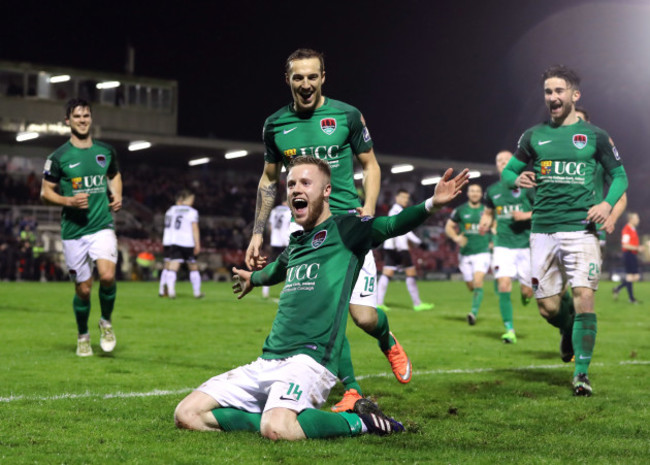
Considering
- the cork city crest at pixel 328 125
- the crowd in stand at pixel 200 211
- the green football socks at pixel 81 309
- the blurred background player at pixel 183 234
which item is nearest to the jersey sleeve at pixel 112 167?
the green football socks at pixel 81 309

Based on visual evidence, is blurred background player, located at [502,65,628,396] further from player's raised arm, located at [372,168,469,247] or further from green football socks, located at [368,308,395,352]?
player's raised arm, located at [372,168,469,247]

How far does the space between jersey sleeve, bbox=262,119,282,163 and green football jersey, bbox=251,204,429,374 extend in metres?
1.34

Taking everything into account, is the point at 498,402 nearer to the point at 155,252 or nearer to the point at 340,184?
the point at 340,184

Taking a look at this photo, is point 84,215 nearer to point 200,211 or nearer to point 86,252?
point 86,252

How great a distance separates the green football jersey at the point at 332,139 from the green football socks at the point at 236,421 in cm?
169

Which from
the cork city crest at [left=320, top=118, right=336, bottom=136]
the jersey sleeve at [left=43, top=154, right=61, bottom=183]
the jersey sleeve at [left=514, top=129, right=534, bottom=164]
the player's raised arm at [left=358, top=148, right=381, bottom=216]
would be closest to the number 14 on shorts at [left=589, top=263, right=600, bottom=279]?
the jersey sleeve at [left=514, top=129, right=534, bottom=164]

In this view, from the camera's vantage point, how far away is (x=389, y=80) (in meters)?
46.5

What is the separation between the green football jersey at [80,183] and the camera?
28.5ft

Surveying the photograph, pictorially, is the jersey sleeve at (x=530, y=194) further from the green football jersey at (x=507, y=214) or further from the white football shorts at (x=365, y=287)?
the white football shorts at (x=365, y=287)

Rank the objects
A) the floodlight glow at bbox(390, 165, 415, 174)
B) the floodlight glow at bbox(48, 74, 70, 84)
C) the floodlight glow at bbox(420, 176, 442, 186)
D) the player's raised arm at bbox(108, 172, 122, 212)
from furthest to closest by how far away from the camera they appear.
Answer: the floodlight glow at bbox(420, 176, 442, 186)
the floodlight glow at bbox(390, 165, 415, 174)
the floodlight glow at bbox(48, 74, 70, 84)
the player's raised arm at bbox(108, 172, 122, 212)

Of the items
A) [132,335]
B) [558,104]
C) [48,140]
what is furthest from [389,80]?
[558,104]

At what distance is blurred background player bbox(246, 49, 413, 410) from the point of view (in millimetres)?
5762

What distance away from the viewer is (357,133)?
19.9 ft

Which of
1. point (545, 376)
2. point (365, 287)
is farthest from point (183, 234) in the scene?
point (365, 287)
